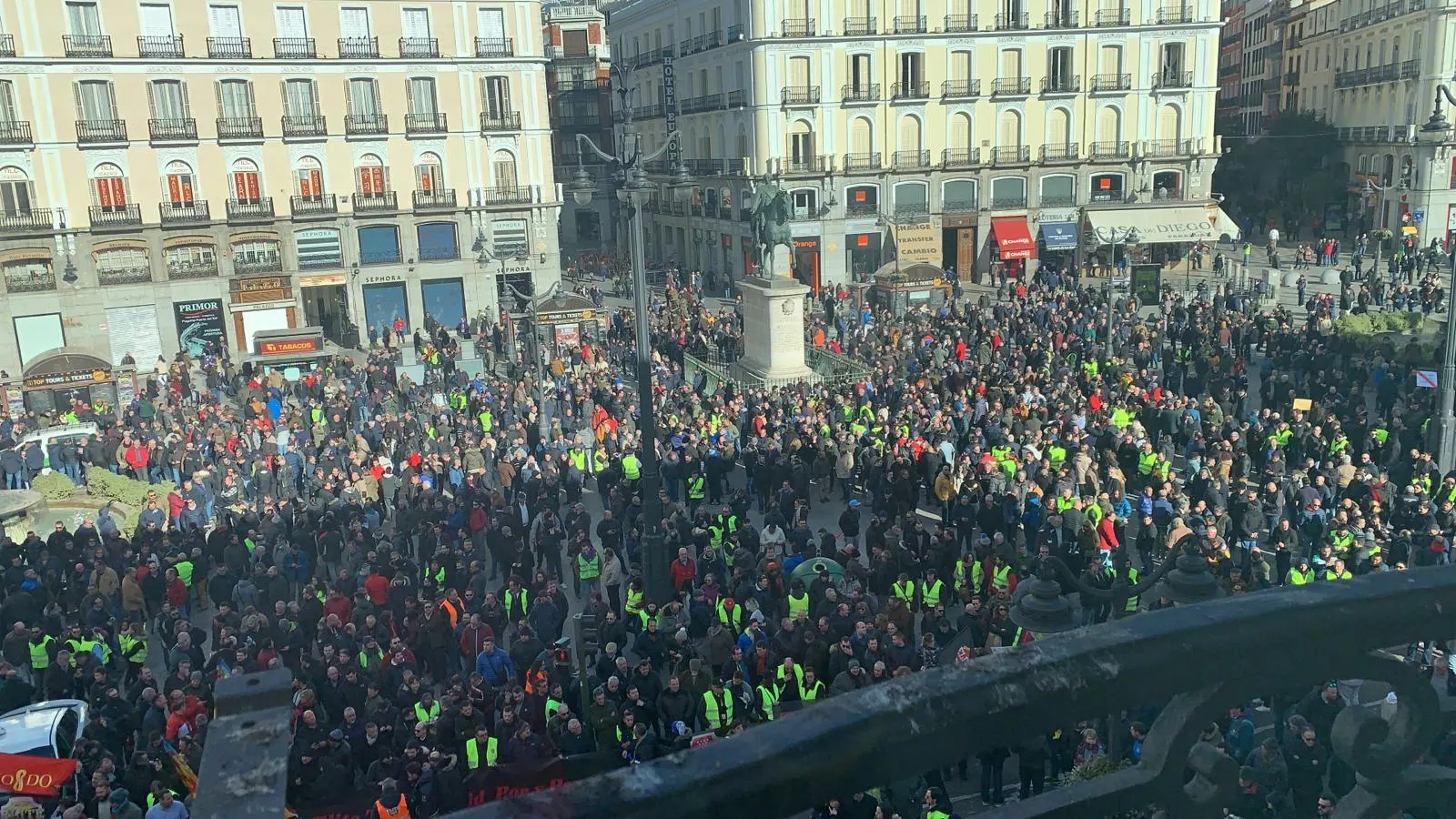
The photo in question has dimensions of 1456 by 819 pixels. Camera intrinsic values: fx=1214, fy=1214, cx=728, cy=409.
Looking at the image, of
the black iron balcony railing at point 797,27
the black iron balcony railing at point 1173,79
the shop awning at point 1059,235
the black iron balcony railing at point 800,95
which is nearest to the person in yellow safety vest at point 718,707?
the black iron balcony railing at point 800,95

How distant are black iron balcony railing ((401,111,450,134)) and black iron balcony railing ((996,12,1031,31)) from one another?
2442 centimetres

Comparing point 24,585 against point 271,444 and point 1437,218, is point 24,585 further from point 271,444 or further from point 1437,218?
point 1437,218

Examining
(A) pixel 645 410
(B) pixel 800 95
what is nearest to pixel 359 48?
(B) pixel 800 95

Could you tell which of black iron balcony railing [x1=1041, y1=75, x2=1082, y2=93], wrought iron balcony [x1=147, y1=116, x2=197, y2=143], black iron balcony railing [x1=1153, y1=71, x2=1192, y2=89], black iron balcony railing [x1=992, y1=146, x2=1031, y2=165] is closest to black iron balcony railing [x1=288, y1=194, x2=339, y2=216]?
wrought iron balcony [x1=147, y1=116, x2=197, y2=143]

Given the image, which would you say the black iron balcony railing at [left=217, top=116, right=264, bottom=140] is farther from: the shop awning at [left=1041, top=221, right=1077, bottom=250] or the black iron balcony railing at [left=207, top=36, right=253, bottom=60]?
the shop awning at [left=1041, top=221, right=1077, bottom=250]

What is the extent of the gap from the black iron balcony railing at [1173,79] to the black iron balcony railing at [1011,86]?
237 inches

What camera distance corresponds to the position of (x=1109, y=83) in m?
54.7

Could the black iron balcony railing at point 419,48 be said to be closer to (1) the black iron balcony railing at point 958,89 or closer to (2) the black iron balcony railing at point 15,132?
(2) the black iron balcony railing at point 15,132

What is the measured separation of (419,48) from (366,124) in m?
3.56

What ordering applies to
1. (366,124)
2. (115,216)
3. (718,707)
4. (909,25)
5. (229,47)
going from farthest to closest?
(909,25) → (366,124) → (229,47) → (115,216) → (718,707)

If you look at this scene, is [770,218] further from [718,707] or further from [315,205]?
[315,205]

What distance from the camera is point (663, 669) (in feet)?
50.4

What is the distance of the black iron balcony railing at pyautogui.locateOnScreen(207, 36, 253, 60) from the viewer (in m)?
44.0

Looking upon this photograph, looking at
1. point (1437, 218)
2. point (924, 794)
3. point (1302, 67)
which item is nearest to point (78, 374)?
point (924, 794)
